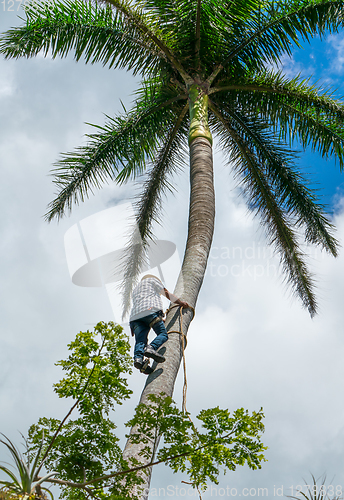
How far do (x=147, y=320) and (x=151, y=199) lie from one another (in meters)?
4.70

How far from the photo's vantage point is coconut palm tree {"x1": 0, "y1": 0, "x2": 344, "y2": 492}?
717cm

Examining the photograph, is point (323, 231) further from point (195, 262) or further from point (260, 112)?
point (195, 262)

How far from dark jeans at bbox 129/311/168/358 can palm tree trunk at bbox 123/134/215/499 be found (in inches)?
2.6

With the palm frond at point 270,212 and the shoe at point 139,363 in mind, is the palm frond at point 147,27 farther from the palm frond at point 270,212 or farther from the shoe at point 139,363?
the shoe at point 139,363

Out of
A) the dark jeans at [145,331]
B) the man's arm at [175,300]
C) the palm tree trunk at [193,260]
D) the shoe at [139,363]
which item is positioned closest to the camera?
the palm tree trunk at [193,260]

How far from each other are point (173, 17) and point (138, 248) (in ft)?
14.5

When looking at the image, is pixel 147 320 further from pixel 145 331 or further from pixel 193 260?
pixel 193 260

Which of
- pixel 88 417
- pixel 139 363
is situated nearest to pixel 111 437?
pixel 88 417

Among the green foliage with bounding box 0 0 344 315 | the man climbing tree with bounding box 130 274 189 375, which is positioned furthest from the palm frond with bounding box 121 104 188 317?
the man climbing tree with bounding box 130 274 189 375

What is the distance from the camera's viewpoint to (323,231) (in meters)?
8.51

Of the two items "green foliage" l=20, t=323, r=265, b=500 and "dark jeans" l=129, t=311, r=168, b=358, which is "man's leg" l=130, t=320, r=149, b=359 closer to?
"dark jeans" l=129, t=311, r=168, b=358

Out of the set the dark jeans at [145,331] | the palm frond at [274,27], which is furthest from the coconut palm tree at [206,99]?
the dark jeans at [145,331]

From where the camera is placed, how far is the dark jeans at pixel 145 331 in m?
4.15

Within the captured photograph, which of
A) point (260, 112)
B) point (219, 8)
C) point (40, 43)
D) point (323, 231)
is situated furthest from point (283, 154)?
point (40, 43)
